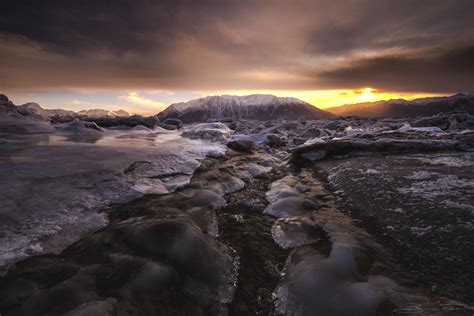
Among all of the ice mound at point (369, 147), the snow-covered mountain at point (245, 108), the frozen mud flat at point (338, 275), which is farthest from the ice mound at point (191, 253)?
the snow-covered mountain at point (245, 108)

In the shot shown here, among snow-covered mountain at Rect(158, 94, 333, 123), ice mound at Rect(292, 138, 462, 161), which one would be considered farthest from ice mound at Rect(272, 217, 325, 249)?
snow-covered mountain at Rect(158, 94, 333, 123)

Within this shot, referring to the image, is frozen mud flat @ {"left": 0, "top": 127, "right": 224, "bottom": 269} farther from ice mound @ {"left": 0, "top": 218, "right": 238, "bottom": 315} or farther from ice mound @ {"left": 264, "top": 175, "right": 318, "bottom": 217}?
ice mound @ {"left": 264, "top": 175, "right": 318, "bottom": 217}

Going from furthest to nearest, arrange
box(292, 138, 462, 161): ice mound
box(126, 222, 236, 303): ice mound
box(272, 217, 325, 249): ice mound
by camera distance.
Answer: box(292, 138, 462, 161): ice mound < box(272, 217, 325, 249): ice mound < box(126, 222, 236, 303): ice mound

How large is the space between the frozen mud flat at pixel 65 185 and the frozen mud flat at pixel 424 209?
95.6 inches

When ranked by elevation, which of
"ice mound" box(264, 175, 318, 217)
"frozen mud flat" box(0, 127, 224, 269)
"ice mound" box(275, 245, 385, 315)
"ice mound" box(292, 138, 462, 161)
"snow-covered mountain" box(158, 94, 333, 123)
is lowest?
"ice mound" box(275, 245, 385, 315)

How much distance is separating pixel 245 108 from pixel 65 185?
17701cm

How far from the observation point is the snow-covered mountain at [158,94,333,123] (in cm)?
16775

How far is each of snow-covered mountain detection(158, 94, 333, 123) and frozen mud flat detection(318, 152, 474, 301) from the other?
530 feet

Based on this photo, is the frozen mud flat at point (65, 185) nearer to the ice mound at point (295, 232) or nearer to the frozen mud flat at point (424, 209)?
the ice mound at point (295, 232)

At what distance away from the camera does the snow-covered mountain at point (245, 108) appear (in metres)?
168

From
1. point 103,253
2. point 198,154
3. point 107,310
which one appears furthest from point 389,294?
point 198,154

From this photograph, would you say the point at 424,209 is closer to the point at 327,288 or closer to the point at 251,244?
the point at 327,288

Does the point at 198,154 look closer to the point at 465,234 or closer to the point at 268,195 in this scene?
the point at 268,195

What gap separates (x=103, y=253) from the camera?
1913mm
